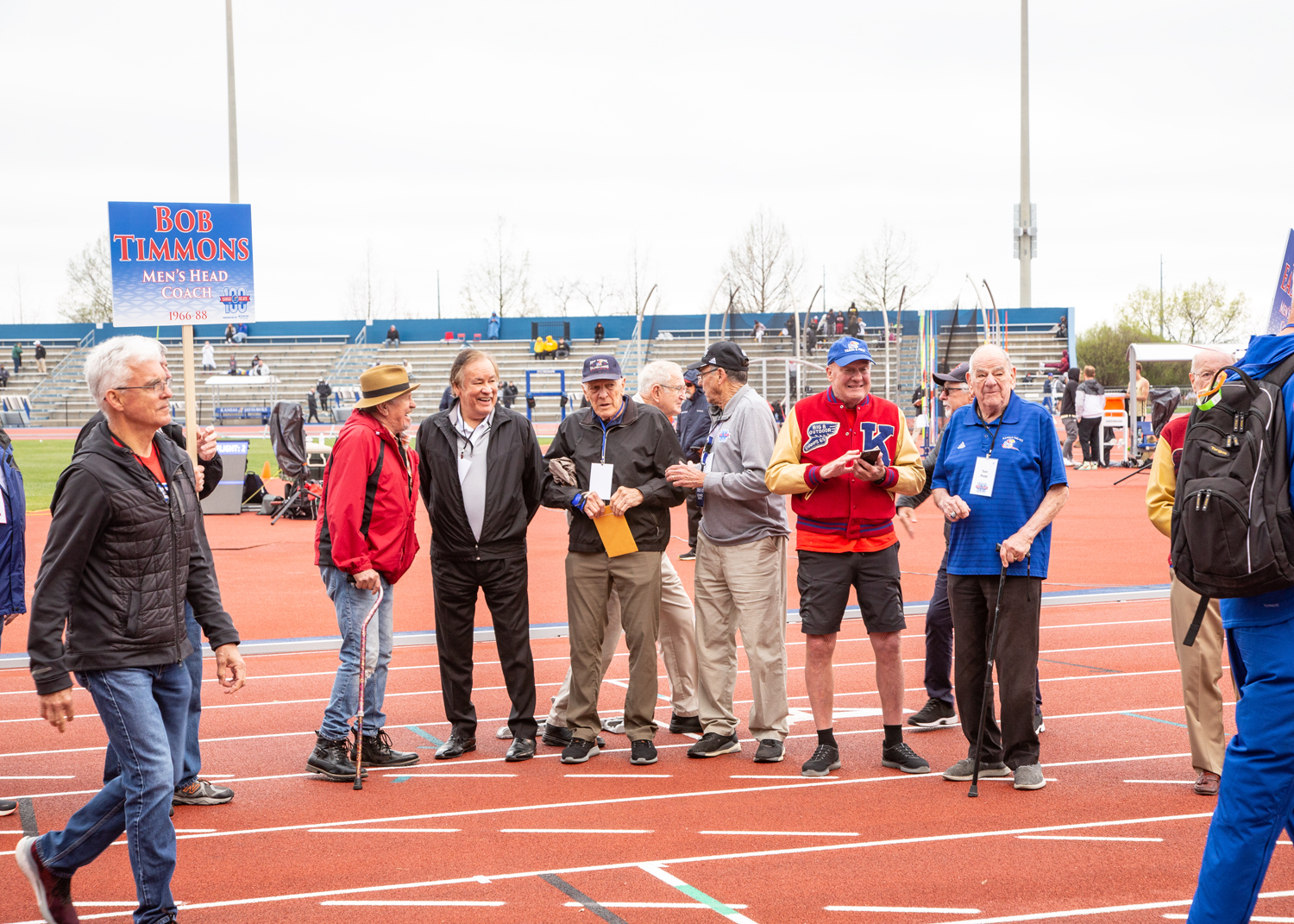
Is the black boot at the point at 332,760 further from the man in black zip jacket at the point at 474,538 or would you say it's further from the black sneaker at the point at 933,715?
the black sneaker at the point at 933,715

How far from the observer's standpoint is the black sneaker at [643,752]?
5.99 meters

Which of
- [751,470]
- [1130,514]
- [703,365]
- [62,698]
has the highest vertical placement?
[703,365]

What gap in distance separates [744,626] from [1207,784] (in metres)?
2.20

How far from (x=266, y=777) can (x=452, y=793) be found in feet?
3.23

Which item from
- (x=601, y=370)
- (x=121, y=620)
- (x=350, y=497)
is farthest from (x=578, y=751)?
(x=121, y=620)

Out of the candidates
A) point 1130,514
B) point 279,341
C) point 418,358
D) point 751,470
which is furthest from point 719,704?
point 279,341

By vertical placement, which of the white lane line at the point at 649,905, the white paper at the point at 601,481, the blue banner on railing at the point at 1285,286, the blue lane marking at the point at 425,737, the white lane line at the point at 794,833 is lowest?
the blue lane marking at the point at 425,737

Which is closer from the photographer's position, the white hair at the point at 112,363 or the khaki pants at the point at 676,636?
the white hair at the point at 112,363

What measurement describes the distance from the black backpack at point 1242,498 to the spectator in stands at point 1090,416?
23.2 meters

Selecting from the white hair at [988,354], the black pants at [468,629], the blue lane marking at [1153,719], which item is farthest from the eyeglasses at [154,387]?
the blue lane marking at [1153,719]

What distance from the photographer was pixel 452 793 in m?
5.50

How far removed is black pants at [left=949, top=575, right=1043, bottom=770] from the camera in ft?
17.9

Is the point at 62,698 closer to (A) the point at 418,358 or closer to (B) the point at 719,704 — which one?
(B) the point at 719,704

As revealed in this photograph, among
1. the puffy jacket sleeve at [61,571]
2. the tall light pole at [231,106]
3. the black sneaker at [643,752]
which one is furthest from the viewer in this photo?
the tall light pole at [231,106]
